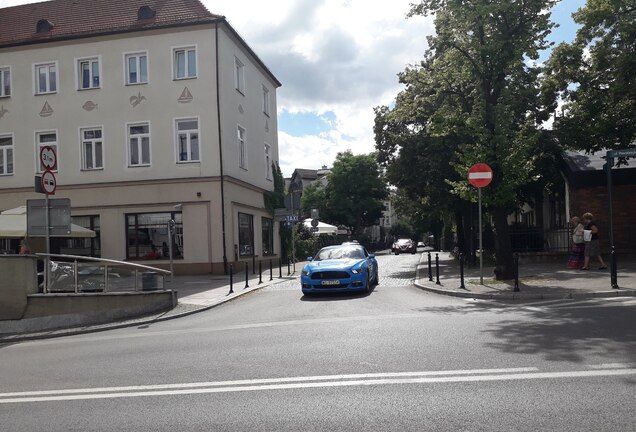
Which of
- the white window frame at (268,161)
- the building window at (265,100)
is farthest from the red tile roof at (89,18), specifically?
the white window frame at (268,161)

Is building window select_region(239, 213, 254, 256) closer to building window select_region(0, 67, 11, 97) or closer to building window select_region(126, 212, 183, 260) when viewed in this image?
building window select_region(126, 212, 183, 260)

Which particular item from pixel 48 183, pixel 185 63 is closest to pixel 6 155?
pixel 185 63

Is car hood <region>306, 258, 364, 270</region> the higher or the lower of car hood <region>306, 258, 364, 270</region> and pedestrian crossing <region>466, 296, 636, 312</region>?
the higher

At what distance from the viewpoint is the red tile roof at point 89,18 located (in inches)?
1028

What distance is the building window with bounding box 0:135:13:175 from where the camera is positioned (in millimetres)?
27500

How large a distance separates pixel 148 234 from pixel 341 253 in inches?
474

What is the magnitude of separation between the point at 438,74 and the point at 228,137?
11801 millimetres

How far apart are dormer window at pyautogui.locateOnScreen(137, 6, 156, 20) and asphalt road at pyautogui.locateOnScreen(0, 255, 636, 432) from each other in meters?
19.6

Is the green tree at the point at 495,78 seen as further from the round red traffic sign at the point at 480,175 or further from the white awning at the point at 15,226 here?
the white awning at the point at 15,226

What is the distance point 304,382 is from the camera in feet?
20.2

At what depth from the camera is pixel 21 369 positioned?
793cm

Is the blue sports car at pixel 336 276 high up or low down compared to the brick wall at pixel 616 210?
down

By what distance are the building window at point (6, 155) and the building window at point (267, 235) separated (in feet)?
41.8

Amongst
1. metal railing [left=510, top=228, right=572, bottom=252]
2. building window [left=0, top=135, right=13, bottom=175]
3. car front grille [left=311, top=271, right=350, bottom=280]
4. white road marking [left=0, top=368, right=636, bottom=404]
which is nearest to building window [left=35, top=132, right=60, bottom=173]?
building window [left=0, top=135, right=13, bottom=175]
